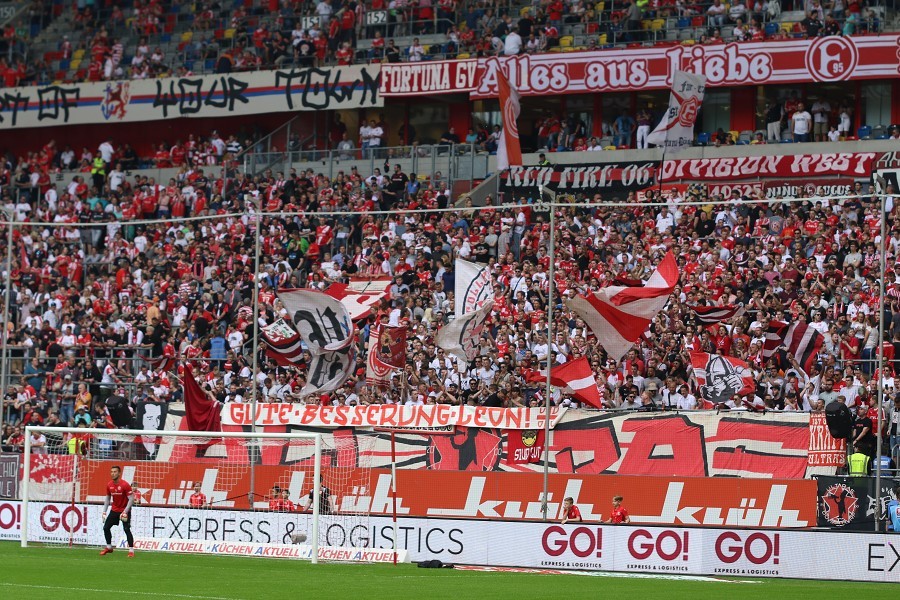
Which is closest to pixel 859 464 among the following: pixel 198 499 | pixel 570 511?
pixel 570 511

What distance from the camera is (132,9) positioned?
51.2 meters

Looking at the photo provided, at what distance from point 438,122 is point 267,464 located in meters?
20.8

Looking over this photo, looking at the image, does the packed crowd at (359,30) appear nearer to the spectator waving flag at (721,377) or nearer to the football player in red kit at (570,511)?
the spectator waving flag at (721,377)

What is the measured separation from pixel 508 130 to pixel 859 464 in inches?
591

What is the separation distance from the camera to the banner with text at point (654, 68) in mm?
37125

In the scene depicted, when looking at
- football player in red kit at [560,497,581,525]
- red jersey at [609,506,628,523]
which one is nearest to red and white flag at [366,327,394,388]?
football player in red kit at [560,497,581,525]

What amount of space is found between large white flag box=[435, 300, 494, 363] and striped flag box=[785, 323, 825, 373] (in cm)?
519

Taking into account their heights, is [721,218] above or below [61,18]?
below

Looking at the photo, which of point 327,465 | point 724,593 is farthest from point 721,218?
point 724,593

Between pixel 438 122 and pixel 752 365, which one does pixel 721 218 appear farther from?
pixel 438 122

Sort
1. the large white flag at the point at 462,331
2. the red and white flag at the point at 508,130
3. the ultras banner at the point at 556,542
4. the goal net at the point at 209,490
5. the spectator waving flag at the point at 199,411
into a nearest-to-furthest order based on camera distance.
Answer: the ultras banner at the point at 556,542 < the goal net at the point at 209,490 < the large white flag at the point at 462,331 < the spectator waving flag at the point at 199,411 < the red and white flag at the point at 508,130

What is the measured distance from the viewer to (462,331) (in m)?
25.6

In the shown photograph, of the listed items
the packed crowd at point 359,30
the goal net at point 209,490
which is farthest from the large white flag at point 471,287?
the packed crowd at point 359,30

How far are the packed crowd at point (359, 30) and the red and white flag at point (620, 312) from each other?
49.1ft
